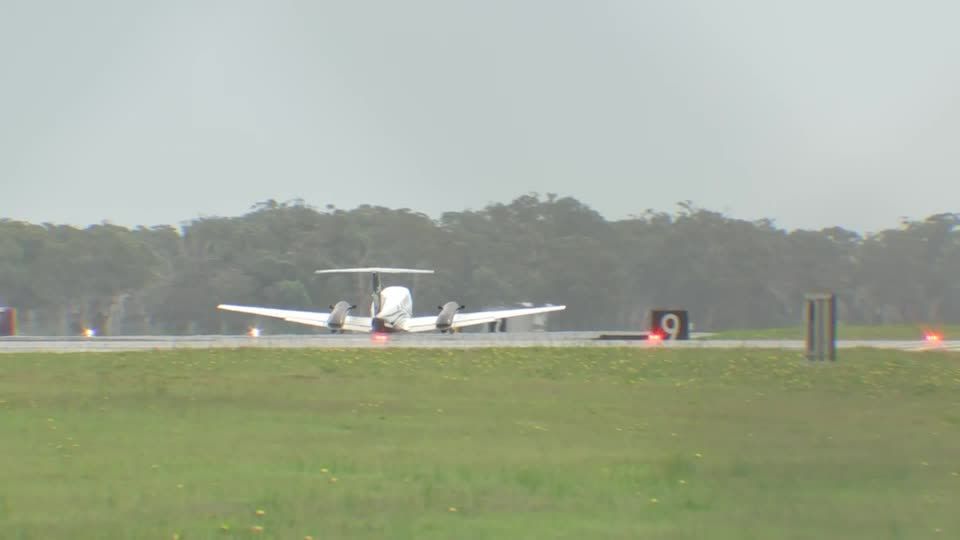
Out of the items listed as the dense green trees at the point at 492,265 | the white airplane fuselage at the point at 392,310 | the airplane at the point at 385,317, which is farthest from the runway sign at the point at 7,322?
the white airplane fuselage at the point at 392,310

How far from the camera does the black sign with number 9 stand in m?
58.2

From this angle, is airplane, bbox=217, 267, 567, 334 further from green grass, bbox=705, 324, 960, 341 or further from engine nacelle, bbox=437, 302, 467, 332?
green grass, bbox=705, 324, 960, 341

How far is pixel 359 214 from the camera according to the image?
114m

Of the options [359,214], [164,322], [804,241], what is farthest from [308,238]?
[804,241]

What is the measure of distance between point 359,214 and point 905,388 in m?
85.2

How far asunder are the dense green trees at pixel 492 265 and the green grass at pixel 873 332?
85 cm

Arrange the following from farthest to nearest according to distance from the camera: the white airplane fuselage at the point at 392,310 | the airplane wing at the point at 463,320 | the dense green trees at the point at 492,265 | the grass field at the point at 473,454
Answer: the airplane wing at the point at 463,320, the white airplane fuselage at the point at 392,310, the dense green trees at the point at 492,265, the grass field at the point at 473,454

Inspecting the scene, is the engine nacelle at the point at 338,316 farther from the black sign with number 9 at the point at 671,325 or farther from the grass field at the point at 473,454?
the grass field at the point at 473,454

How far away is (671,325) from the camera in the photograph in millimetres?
58344

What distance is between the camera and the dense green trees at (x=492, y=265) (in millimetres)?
63031

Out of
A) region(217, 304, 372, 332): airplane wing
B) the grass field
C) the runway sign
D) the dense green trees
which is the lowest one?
the grass field

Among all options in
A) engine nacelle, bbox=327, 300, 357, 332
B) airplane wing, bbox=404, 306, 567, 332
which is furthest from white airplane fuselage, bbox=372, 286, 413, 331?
engine nacelle, bbox=327, 300, 357, 332

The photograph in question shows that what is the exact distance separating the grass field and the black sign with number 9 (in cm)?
2322

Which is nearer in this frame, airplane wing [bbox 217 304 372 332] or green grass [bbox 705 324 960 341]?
green grass [bbox 705 324 960 341]
